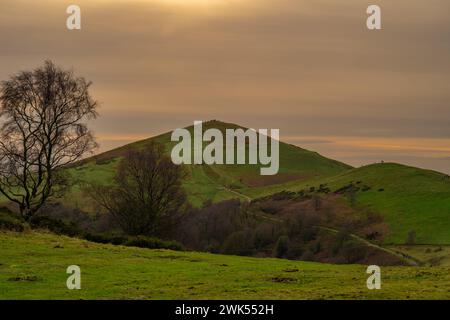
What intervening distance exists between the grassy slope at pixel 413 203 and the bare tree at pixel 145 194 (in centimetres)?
6878

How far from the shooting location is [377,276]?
30734 mm

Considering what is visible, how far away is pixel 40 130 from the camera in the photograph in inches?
2286

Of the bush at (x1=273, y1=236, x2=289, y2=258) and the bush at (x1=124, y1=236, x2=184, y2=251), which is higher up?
the bush at (x1=124, y1=236, x2=184, y2=251)

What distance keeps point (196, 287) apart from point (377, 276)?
870 cm

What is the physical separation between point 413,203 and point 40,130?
124754mm

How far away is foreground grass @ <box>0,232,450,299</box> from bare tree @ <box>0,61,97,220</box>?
1573cm

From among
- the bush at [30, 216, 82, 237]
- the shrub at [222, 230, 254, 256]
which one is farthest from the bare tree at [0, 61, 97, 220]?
the shrub at [222, 230, 254, 256]

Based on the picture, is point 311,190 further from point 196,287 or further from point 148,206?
point 196,287

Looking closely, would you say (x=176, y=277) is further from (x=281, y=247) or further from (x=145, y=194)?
(x=281, y=247)

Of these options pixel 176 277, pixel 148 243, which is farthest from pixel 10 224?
pixel 176 277

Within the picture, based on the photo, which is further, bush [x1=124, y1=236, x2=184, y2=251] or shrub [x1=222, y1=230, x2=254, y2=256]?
shrub [x1=222, y1=230, x2=254, y2=256]

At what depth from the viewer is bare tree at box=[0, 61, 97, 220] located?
5678cm

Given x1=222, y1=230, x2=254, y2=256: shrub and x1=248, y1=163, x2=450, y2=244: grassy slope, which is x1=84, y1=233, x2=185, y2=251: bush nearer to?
x1=222, y1=230, x2=254, y2=256: shrub
